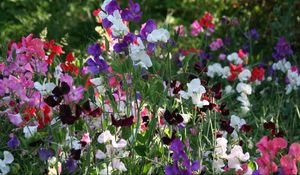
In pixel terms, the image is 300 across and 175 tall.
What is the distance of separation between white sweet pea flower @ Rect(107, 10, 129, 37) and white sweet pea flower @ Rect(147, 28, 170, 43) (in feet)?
0.31

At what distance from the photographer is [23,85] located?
8.18 ft

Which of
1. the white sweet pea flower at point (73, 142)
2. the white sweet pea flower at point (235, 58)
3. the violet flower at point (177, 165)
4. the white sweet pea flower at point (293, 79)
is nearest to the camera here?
the violet flower at point (177, 165)

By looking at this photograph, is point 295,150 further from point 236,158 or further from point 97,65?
point 97,65

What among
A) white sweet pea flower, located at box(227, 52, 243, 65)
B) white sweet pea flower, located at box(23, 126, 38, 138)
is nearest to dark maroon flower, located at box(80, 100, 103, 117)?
white sweet pea flower, located at box(23, 126, 38, 138)

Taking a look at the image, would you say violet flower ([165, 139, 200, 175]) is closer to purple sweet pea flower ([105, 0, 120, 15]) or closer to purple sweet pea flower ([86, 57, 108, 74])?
purple sweet pea flower ([86, 57, 108, 74])

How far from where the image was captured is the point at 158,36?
232 centimetres

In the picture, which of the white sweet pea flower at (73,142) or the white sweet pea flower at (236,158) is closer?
the white sweet pea flower at (236,158)

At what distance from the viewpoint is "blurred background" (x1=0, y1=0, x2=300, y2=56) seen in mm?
5039

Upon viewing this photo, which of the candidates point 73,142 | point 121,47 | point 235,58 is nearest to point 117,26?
point 121,47

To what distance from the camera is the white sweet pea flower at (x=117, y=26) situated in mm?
2348

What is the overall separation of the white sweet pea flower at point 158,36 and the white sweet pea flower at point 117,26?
0.31 feet

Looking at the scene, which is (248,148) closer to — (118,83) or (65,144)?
(118,83)

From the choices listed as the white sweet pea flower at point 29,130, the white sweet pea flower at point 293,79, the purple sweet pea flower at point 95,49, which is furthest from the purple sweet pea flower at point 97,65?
the white sweet pea flower at point 293,79

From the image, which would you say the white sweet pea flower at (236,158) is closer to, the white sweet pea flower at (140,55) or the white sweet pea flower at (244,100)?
the white sweet pea flower at (140,55)
